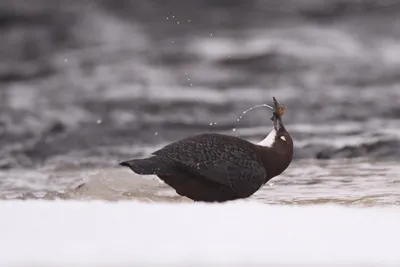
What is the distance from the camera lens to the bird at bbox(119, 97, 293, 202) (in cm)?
122

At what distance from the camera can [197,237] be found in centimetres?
117

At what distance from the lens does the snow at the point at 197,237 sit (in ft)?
3.77

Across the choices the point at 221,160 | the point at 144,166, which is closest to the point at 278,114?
the point at 221,160

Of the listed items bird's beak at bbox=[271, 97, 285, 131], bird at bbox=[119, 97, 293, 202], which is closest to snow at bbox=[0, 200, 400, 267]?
bird at bbox=[119, 97, 293, 202]

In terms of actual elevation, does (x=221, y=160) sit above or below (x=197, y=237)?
above

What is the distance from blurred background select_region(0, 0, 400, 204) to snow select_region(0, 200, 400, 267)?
11 cm

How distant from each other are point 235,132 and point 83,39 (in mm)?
346

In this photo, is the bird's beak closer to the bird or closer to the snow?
the bird

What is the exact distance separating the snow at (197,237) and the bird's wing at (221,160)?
5 cm

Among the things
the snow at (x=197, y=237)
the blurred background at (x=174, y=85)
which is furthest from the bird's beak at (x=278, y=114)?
the snow at (x=197, y=237)

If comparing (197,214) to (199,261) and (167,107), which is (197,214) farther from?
(167,107)

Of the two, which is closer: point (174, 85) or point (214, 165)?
point (214, 165)

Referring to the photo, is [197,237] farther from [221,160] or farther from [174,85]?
[174,85]

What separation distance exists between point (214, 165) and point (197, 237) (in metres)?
0.13
